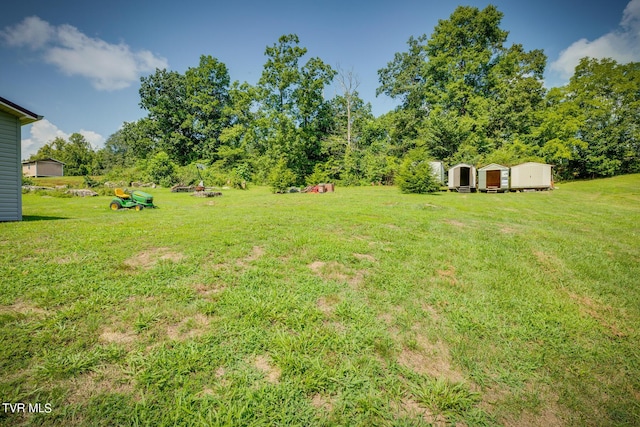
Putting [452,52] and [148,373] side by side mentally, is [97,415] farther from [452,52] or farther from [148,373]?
[452,52]

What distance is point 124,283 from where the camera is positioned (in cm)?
340

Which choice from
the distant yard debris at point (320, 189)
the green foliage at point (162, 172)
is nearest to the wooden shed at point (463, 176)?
the distant yard debris at point (320, 189)

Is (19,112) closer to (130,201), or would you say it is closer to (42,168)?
(130,201)

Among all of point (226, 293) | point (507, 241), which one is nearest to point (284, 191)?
point (507, 241)

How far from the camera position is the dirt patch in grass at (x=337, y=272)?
3.97m

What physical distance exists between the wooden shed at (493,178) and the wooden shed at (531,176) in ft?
2.60

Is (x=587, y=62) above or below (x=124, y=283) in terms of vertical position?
above

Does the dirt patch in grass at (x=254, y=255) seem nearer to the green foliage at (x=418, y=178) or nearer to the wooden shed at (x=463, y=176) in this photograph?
the green foliage at (x=418, y=178)

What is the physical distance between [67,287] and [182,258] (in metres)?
1.36

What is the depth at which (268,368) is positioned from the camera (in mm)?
2305

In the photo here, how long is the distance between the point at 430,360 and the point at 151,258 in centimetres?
418

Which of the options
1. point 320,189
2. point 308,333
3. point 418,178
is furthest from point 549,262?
point 320,189

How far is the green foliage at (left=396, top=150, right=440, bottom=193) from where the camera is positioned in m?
18.0

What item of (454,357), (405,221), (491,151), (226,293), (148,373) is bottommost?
(454,357)
